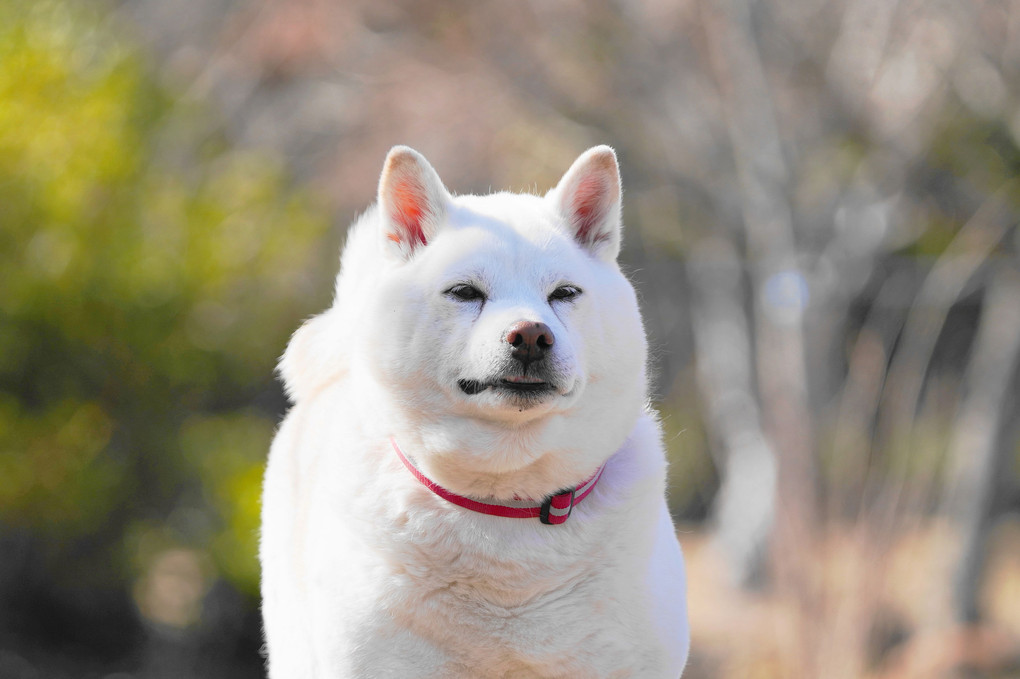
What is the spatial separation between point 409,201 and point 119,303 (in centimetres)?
659

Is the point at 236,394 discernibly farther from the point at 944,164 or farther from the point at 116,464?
the point at 944,164

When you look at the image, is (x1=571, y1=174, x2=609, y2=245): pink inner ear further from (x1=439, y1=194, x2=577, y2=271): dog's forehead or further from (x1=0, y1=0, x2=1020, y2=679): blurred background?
(x1=0, y1=0, x2=1020, y2=679): blurred background

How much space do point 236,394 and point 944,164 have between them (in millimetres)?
7323

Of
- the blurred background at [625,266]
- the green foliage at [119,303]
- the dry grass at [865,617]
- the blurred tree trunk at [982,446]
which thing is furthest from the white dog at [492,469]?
the blurred tree trunk at [982,446]

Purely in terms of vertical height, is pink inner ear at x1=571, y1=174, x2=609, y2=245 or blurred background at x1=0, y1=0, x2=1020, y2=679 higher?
blurred background at x1=0, y1=0, x2=1020, y2=679

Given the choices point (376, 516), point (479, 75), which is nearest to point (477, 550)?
point (376, 516)

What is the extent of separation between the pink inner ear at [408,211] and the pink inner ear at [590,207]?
15.9 inches

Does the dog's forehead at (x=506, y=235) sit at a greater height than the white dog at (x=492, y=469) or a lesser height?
greater

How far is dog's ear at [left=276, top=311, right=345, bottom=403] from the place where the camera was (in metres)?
3.16

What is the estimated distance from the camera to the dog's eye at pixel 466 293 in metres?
2.42

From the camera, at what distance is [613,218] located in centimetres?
269

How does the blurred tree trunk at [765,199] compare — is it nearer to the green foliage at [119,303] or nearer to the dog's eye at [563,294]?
the green foliage at [119,303]

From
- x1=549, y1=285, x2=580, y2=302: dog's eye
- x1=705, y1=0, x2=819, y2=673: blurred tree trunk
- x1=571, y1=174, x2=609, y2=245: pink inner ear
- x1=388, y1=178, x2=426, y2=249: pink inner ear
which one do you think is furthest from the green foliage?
x1=549, y1=285, x2=580, y2=302: dog's eye

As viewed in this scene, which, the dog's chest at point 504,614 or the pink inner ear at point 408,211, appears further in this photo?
the pink inner ear at point 408,211
